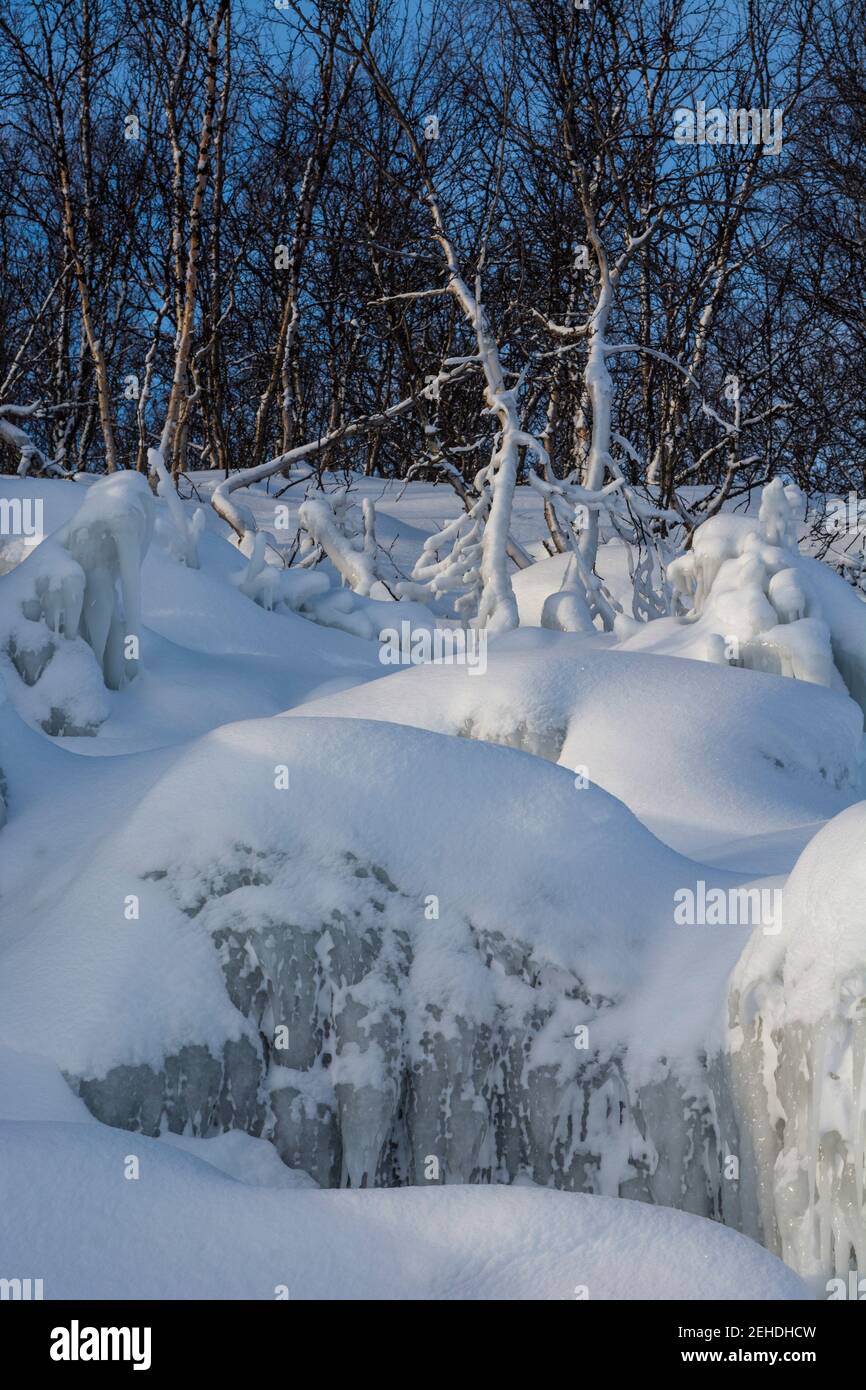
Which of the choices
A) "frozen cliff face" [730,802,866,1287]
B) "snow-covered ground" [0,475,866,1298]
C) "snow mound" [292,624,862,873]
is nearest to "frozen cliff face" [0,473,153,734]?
"snow mound" [292,624,862,873]

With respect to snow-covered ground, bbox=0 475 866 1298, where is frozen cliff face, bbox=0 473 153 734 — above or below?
above

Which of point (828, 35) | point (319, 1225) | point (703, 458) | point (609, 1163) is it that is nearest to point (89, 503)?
point (609, 1163)

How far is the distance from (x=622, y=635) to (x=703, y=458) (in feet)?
17.7

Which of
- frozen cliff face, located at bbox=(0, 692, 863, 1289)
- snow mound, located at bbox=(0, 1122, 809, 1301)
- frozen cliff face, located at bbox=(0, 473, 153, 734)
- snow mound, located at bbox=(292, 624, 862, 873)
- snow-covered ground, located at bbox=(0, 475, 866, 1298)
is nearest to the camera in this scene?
snow mound, located at bbox=(0, 1122, 809, 1301)

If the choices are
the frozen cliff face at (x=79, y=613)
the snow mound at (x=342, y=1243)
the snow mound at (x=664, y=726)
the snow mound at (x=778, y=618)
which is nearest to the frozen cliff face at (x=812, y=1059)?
the snow mound at (x=342, y=1243)

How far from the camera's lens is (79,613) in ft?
23.1

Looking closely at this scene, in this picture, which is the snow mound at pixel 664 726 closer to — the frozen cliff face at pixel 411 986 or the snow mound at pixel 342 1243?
the frozen cliff face at pixel 411 986

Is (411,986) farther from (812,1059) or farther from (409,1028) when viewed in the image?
(812,1059)

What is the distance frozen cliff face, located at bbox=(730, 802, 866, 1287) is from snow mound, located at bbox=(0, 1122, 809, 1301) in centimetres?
60

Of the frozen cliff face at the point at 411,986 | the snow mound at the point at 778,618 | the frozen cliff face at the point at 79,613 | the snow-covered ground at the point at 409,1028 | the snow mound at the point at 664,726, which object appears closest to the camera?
the snow-covered ground at the point at 409,1028

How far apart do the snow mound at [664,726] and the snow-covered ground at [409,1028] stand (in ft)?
0.77

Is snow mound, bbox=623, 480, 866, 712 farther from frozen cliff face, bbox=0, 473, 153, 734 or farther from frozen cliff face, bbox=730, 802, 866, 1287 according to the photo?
frozen cliff face, bbox=730, 802, 866, 1287

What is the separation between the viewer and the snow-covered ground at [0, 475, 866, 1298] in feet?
9.26

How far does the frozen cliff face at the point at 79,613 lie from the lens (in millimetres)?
6793
